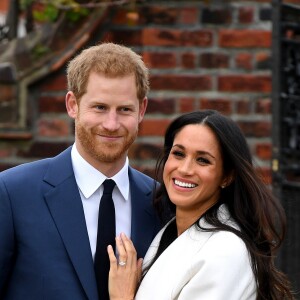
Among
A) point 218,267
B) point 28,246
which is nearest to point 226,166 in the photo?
point 218,267

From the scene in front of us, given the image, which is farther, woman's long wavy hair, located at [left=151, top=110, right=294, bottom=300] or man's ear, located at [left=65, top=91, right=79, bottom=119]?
man's ear, located at [left=65, top=91, right=79, bottom=119]

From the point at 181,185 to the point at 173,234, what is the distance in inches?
10.4

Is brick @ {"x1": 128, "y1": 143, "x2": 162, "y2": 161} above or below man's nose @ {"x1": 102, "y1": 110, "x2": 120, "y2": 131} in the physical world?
below

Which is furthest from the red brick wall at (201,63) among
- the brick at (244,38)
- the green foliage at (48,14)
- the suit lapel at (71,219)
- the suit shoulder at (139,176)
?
the suit lapel at (71,219)

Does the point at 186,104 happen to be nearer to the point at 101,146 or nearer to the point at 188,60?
the point at 188,60

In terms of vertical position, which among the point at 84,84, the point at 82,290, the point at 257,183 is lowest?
the point at 82,290

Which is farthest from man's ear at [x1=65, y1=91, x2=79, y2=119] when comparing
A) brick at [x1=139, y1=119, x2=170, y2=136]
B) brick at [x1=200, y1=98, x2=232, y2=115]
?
brick at [x1=200, y1=98, x2=232, y2=115]

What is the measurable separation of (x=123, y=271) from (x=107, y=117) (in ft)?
1.84

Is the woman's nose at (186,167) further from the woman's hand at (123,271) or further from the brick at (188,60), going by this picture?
the brick at (188,60)

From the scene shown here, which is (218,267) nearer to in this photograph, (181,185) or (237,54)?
(181,185)

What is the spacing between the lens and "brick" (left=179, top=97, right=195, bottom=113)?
6152mm

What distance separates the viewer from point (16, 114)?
247 inches

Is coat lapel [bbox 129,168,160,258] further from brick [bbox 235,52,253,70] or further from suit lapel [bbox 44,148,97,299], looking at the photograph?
brick [bbox 235,52,253,70]

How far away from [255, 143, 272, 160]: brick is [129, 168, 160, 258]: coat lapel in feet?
4.27
